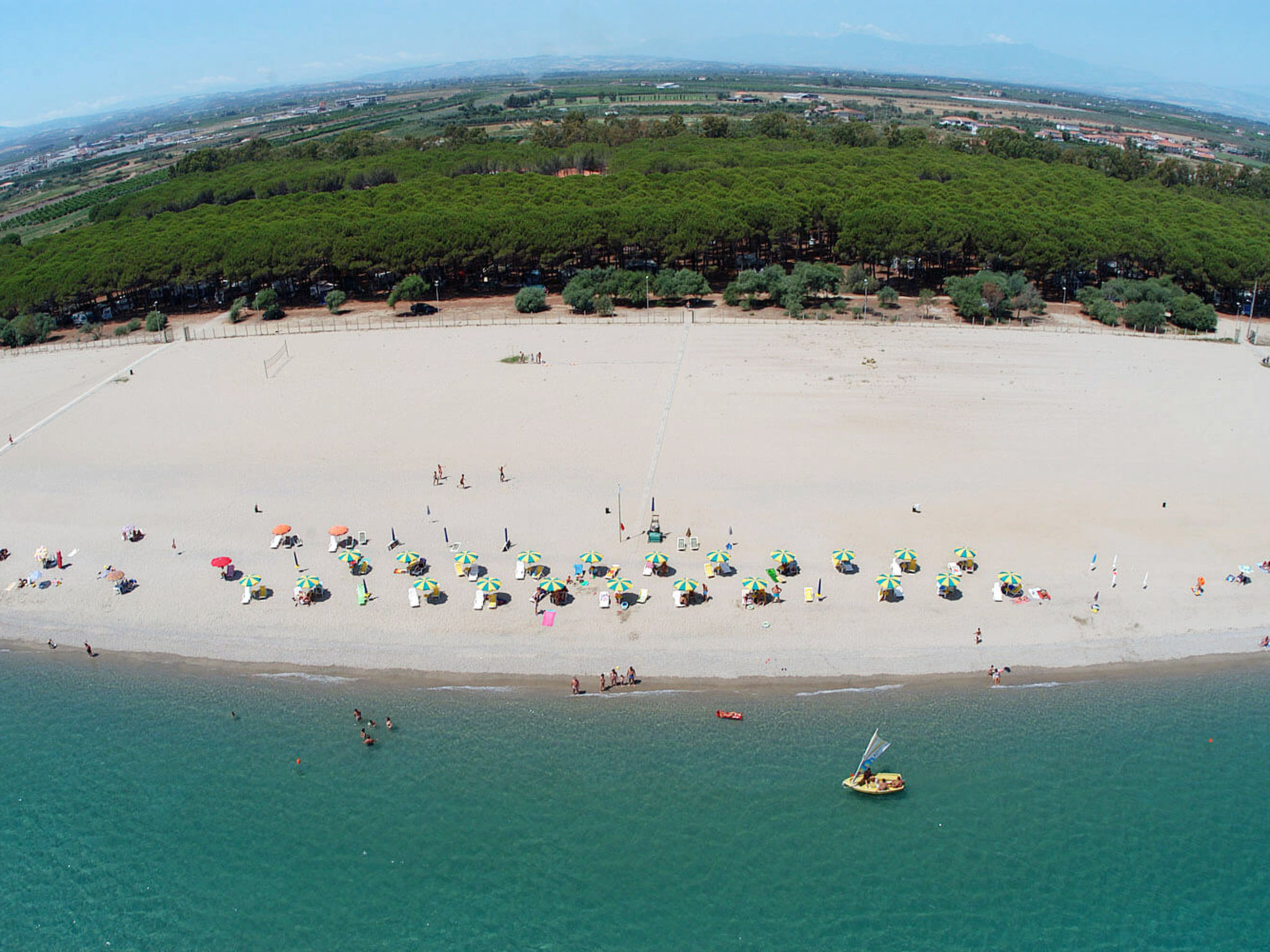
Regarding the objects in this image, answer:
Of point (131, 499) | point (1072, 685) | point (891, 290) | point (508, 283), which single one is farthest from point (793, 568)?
point (508, 283)

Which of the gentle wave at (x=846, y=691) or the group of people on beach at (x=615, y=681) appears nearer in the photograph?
the gentle wave at (x=846, y=691)

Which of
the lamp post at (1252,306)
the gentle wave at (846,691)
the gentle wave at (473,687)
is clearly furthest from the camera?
the lamp post at (1252,306)

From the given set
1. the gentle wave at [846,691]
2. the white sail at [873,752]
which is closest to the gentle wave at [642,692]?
the gentle wave at [846,691]

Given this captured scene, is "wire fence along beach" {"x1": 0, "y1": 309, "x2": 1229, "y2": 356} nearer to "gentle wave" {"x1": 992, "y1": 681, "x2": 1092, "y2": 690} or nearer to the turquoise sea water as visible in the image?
"gentle wave" {"x1": 992, "y1": 681, "x2": 1092, "y2": 690}

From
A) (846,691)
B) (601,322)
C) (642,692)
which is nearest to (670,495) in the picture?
(642,692)

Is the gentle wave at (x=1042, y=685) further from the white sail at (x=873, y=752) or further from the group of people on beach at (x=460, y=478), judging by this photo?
the group of people on beach at (x=460, y=478)

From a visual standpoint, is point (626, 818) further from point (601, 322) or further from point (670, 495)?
point (601, 322)

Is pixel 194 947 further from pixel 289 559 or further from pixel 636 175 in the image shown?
pixel 636 175
